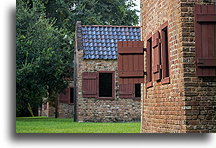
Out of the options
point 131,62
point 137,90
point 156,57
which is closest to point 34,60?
point 131,62

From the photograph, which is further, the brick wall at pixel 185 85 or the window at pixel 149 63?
the window at pixel 149 63

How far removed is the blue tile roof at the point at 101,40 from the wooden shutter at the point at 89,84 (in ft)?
2.00

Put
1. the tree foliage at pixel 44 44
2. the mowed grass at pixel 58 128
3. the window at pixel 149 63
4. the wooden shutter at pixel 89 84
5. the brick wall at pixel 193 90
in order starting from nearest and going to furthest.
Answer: the brick wall at pixel 193 90
the window at pixel 149 63
the mowed grass at pixel 58 128
the tree foliage at pixel 44 44
the wooden shutter at pixel 89 84

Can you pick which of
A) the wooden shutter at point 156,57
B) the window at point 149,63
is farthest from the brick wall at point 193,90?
the window at point 149,63

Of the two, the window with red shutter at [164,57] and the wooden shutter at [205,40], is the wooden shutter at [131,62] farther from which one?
the wooden shutter at [205,40]

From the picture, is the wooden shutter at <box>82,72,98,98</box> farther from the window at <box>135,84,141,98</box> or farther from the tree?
the window at <box>135,84,141,98</box>

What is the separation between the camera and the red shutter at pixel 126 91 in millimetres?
16781

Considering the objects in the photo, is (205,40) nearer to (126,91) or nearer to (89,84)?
(89,84)

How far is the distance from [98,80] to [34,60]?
A: 4529mm

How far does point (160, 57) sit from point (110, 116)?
9.06 metres

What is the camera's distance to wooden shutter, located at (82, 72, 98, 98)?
16.5 m

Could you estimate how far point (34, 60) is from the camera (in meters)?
12.3

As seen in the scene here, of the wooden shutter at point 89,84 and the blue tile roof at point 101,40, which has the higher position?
the blue tile roof at point 101,40

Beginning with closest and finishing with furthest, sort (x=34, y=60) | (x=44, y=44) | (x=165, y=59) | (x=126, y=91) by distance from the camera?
(x=165, y=59) → (x=34, y=60) → (x=44, y=44) → (x=126, y=91)
